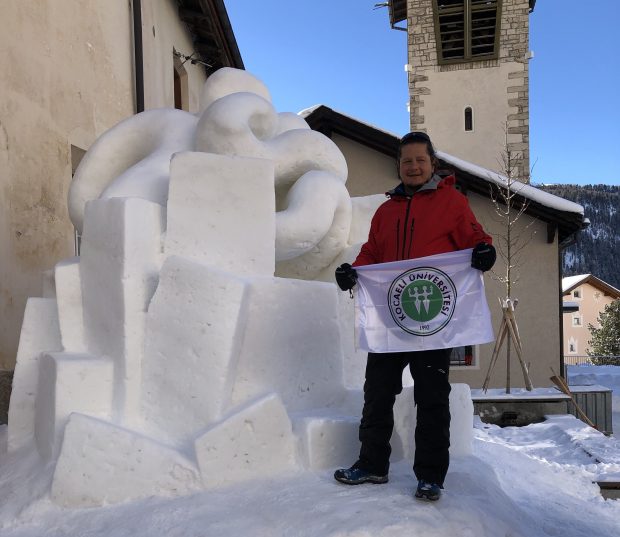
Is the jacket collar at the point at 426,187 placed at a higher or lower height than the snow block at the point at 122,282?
higher

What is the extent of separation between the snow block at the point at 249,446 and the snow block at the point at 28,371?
109 centimetres

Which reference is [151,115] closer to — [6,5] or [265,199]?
[265,199]

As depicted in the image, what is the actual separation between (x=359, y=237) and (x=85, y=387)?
188 cm

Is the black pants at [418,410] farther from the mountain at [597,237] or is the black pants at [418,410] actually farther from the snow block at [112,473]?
the mountain at [597,237]

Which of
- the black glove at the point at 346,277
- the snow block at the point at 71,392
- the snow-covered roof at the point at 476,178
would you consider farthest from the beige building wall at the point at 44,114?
the snow-covered roof at the point at 476,178

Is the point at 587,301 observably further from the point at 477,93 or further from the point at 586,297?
the point at 477,93

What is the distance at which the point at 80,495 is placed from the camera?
2.52 meters

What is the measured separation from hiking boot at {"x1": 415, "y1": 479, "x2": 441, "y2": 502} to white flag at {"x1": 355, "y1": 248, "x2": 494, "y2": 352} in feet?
1.66

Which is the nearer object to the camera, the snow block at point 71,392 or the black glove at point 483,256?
the black glove at point 483,256

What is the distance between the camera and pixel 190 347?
273cm

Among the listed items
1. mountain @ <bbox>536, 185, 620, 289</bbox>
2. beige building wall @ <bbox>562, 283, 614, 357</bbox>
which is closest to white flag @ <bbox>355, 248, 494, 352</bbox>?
beige building wall @ <bbox>562, 283, 614, 357</bbox>

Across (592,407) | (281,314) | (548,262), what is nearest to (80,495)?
(281,314)

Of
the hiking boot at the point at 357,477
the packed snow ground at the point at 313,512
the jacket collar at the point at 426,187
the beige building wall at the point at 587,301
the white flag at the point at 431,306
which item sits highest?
the jacket collar at the point at 426,187

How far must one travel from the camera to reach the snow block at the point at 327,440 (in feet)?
8.84
